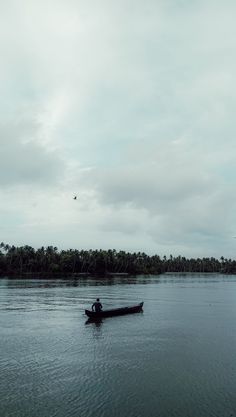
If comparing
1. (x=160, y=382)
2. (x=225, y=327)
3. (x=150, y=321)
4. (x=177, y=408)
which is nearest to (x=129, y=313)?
(x=150, y=321)

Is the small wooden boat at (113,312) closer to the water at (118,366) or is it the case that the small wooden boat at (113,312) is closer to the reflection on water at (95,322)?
the reflection on water at (95,322)

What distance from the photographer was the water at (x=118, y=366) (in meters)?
26.4

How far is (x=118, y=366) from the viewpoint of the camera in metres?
36.0

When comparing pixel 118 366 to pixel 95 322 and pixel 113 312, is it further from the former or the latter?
pixel 113 312

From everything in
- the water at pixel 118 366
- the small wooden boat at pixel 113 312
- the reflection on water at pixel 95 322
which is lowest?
the water at pixel 118 366

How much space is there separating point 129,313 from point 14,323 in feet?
68.2

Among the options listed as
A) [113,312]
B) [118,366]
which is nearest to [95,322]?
[113,312]

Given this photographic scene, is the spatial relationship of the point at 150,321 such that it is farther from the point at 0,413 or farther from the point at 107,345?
the point at 0,413

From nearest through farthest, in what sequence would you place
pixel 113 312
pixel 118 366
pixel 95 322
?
pixel 118 366
pixel 95 322
pixel 113 312

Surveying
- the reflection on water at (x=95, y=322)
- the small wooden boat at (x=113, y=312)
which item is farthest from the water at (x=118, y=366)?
the small wooden boat at (x=113, y=312)

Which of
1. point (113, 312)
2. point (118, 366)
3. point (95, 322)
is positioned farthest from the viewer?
point (113, 312)

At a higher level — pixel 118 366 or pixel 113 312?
pixel 113 312

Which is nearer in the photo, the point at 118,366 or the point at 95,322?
the point at 118,366

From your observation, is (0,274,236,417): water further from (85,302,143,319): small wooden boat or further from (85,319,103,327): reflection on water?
(85,302,143,319): small wooden boat
